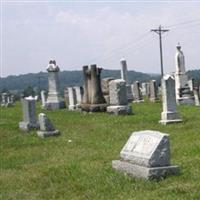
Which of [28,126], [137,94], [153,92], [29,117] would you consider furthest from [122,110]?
[137,94]

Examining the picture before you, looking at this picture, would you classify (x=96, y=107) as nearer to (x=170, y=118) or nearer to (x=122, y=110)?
(x=122, y=110)

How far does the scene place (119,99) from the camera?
2314cm

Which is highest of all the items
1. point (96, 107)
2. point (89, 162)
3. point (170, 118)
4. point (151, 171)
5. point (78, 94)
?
point (78, 94)

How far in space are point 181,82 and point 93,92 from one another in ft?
25.0

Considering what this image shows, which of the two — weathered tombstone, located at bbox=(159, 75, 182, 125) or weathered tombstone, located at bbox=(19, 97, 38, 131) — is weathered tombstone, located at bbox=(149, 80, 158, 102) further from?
weathered tombstone, located at bbox=(159, 75, 182, 125)

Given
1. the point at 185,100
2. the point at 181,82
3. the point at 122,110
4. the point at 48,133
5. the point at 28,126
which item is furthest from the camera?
the point at 181,82

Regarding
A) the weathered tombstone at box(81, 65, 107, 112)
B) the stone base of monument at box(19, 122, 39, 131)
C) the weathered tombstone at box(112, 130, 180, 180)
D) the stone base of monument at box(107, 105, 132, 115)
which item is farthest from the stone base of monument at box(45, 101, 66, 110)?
the weathered tombstone at box(112, 130, 180, 180)

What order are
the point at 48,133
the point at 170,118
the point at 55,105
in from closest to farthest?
the point at 48,133 < the point at 170,118 < the point at 55,105

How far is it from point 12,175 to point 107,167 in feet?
7.48

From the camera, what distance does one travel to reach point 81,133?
1823 cm

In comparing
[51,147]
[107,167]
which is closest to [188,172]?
[107,167]

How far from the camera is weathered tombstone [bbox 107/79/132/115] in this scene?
22.9m

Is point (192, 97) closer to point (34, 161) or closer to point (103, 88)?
point (103, 88)

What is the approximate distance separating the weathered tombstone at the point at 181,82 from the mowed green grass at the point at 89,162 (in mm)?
7986
